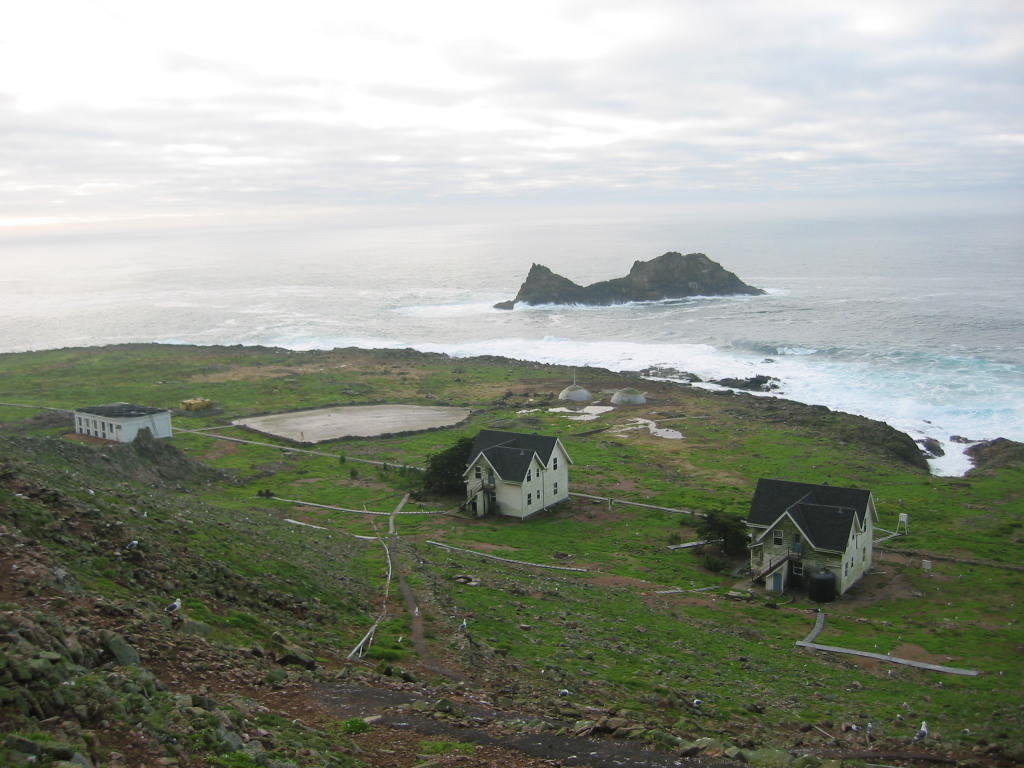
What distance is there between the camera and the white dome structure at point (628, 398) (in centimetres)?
9019

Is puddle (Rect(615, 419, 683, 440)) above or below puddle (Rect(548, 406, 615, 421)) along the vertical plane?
below

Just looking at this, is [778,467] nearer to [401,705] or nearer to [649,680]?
[649,680]

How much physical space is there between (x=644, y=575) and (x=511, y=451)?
45.0ft

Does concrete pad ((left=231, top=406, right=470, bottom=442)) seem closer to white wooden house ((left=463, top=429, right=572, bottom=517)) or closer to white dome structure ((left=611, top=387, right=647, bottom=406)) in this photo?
white dome structure ((left=611, top=387, right=647, bottom=406))

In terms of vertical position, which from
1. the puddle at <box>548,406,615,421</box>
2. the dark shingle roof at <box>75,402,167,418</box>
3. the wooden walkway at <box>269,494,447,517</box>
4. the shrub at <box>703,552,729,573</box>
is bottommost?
the shrub at <box>703,552,729,573</box>

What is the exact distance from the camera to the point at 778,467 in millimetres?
63250

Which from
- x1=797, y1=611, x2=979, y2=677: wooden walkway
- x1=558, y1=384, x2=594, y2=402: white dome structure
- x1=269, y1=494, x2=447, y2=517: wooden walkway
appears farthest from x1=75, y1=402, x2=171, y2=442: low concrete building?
x1=797, y1=611, x2=979, y2=677: wooden walkway

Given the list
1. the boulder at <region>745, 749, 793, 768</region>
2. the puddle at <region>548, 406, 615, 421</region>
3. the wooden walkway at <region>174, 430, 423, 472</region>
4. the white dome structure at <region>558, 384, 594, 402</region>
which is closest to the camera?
the boulder at <region>745, 749, 793, 768</region>

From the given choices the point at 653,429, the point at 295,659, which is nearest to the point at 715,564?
the point at 295,659

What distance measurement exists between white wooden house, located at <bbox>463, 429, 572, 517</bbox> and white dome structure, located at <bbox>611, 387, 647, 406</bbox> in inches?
1564

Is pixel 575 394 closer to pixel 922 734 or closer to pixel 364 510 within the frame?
pixel 364 510

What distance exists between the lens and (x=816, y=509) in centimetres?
3894

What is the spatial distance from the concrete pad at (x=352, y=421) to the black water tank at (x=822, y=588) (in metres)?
45.4

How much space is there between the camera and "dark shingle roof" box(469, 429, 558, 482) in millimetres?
48688
